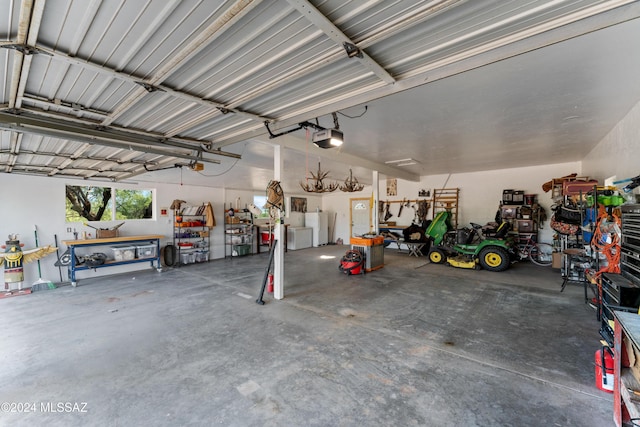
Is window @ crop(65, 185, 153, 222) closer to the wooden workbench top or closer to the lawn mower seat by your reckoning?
the wooden workbench top

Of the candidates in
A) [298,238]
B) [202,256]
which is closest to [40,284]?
[202,256]

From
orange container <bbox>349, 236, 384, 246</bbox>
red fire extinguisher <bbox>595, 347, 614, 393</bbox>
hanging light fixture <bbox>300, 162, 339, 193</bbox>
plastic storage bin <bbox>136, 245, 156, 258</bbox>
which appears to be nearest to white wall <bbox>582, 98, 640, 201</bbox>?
red fire extinguisher <bbox>595, 347, 614, 393</bbox>

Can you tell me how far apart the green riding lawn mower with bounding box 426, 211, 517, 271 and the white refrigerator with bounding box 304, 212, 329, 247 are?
4.84 meters

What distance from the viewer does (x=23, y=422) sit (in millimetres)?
1799

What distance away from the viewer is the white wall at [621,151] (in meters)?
3.16

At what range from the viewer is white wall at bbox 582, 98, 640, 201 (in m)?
3.16

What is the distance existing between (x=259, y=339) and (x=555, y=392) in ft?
8.75

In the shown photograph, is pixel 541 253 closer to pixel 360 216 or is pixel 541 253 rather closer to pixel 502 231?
pixel 502 231

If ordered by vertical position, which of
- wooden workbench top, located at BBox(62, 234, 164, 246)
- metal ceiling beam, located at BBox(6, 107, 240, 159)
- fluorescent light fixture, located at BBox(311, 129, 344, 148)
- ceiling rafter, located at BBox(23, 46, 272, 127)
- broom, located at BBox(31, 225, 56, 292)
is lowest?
broom, located at BBox(31, 225, 56, 292)

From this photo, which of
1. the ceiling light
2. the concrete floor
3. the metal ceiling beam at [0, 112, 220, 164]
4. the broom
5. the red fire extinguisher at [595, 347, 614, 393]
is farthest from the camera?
the broom

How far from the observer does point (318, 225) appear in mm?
11125

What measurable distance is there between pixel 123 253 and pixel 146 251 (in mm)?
481

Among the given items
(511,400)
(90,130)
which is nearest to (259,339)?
(511,400)

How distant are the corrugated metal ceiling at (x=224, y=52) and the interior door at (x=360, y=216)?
821 cm
